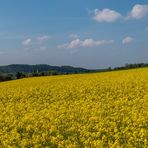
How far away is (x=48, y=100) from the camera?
2436 centimetres

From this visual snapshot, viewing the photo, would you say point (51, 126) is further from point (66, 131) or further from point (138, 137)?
point (138, 137)

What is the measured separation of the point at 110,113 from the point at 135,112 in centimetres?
115

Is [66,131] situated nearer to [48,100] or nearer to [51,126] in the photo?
[51,126]

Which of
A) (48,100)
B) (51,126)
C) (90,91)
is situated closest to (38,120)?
(51,126)

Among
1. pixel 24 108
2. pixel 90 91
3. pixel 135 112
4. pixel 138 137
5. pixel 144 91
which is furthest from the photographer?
pixel 90 91

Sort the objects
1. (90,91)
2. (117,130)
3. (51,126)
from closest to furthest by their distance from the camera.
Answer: (117,130) < (51,126) < (90,91)

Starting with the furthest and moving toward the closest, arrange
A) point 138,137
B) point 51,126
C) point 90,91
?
point 90,91 → point 51,126 → point 138,137

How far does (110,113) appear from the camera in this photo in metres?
16.5

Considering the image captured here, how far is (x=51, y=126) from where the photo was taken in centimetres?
1437

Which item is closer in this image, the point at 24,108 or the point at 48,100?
the point at 24,108

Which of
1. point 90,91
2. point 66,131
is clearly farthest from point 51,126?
point 90,91

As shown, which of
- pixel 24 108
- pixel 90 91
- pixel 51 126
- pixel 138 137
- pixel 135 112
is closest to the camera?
pixel 138 137

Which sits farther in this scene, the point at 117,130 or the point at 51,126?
the point at 51,126

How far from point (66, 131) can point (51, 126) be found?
774mm
